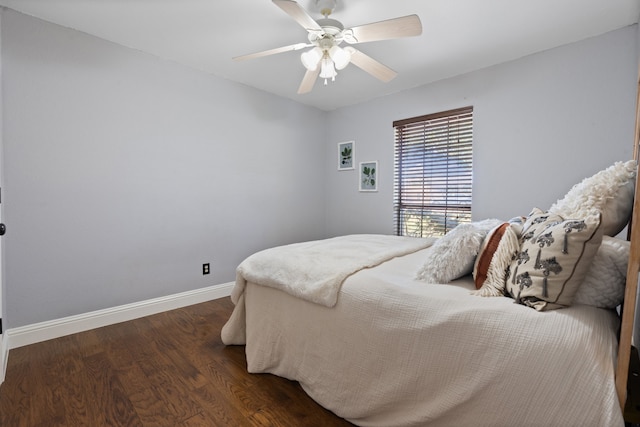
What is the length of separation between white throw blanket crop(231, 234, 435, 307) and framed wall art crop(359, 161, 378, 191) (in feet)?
5.08

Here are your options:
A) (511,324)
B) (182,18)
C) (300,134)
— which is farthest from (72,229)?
(511,324)

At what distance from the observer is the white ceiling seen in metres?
1.95

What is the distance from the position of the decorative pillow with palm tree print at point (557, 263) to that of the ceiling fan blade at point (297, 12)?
155 cm

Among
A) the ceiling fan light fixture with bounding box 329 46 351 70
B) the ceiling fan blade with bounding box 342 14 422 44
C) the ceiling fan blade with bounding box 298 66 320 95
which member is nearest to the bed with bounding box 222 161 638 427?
the ceiling fan blade with bounding box 342 14 422 44

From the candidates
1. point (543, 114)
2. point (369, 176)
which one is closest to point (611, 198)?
point (543, 114)

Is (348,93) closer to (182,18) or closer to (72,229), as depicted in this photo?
(182,18)

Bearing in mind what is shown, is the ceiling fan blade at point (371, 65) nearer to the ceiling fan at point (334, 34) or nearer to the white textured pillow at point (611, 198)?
the ceiling fan at point (334, 34)

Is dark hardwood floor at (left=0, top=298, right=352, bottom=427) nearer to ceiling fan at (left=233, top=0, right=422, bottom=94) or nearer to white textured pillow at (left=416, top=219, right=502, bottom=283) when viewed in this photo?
white textured pillow at (left=416, top=219, right=502, bottom=283)

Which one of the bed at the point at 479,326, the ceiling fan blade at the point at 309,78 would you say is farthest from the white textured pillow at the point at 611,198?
the ceiling fan blade at the point at 309,78

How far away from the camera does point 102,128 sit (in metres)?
2.40

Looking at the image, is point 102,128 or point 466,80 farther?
point 466,80

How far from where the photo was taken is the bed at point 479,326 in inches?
36.0

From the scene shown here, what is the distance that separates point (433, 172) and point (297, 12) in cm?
224

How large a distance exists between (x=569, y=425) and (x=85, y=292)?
3.02 m
